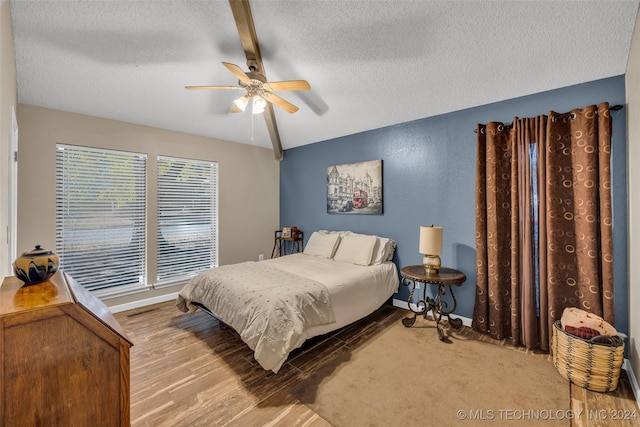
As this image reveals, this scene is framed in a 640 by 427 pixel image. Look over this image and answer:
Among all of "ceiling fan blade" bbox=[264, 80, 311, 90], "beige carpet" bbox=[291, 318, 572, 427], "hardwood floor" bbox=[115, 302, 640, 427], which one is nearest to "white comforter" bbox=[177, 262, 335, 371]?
"hardwood floor" bbox=[115, 302, 640, 427]

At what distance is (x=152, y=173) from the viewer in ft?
12.0

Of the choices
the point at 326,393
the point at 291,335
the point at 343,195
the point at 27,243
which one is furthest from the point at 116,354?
the point at 343,195

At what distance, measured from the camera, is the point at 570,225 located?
2410mm

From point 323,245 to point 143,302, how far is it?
2.53m

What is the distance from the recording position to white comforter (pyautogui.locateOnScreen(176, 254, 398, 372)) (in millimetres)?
2080

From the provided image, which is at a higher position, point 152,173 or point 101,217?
point 152,173

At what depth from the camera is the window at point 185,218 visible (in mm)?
3803

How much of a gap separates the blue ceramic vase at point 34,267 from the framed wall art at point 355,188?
3315mm

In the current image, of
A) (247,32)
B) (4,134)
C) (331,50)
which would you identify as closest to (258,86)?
(247,32)

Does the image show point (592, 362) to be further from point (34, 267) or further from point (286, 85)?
point (34, 267)

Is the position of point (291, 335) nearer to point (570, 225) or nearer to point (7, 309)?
point (7, 309)

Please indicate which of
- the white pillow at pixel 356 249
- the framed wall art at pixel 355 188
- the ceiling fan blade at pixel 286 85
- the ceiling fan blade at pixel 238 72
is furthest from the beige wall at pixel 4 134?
the framed wall art at pixel 355 188

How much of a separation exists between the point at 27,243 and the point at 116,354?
9.53ft

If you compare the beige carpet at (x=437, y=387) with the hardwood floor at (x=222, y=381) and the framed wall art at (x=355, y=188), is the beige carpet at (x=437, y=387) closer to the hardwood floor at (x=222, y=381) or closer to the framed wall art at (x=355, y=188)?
the hardwood floor at (x=222, y=381)
